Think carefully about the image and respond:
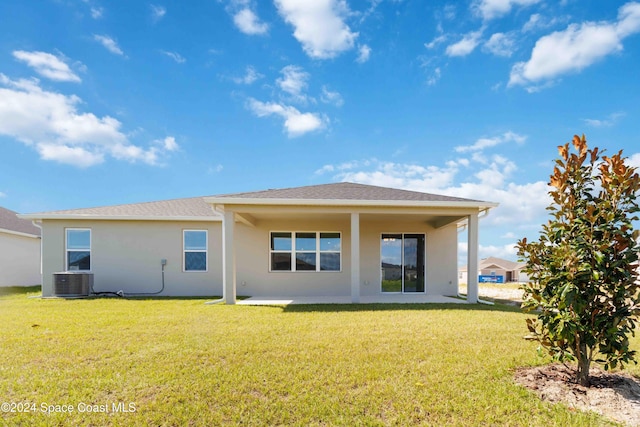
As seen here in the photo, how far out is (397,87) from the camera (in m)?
10.2

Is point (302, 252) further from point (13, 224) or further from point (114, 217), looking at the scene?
point (13, 224)

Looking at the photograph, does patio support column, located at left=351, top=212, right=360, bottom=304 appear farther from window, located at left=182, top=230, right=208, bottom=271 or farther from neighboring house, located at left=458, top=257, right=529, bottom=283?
neighboring house, located at left=458, top=257, right=529, bottom=283

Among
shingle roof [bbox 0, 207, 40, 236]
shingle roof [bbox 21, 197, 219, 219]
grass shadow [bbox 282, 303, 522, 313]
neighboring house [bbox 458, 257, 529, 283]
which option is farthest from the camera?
neighboring house [bbox 458, 257, 529, 283]

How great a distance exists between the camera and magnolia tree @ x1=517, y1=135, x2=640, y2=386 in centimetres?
336

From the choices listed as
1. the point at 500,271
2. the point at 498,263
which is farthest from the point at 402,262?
the point at 498,263

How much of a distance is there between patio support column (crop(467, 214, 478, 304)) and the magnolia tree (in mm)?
6096

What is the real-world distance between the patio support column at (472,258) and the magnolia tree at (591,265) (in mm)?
6096

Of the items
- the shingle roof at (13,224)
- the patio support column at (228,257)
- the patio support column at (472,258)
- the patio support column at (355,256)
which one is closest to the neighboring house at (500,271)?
the patio support column at (472,258)

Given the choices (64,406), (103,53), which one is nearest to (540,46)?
(103,53)

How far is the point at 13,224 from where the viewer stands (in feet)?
55.9

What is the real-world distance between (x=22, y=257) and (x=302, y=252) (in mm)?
14508

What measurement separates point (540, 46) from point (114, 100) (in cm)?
968

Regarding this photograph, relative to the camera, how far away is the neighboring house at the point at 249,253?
11625mm

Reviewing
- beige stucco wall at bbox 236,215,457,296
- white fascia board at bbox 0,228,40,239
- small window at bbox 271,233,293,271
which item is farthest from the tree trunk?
white fascia board at bbox 0,228,40,239
